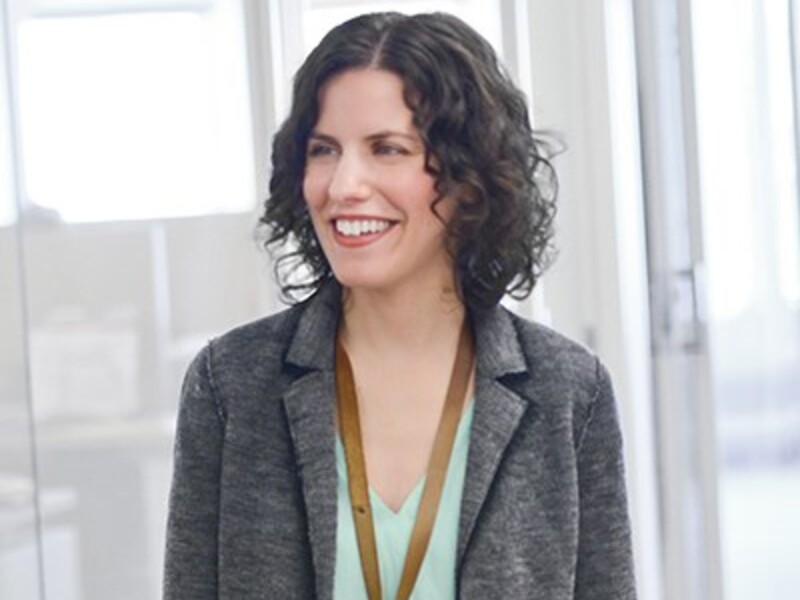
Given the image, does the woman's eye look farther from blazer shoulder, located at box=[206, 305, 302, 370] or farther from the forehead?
blazer shoulder, located at box=[206, 305, 302, 370]

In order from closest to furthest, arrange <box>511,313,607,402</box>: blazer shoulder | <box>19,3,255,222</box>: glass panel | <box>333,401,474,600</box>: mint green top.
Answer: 1. <box>333,401,474,600</box>: mint green top
2. <box>511,313,607,402</box>: blazer shoulder
3. <box>19,3,255,222</box>: glass panel

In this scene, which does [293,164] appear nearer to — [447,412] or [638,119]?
[447,412]

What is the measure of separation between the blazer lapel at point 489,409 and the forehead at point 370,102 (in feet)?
0.76

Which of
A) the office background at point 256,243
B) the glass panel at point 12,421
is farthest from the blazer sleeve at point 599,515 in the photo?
the glass panel at point 12,421

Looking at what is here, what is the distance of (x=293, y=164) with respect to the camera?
1422 mm

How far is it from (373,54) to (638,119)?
4.62 ft

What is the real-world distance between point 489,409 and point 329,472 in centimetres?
17

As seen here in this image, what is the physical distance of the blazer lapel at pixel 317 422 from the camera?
1312 mm

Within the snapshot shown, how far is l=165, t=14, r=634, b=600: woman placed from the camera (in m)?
1.33

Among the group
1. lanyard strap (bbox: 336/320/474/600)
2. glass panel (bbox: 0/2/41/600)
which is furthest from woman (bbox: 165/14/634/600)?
glass panel (bbox: 0/2/41/600)

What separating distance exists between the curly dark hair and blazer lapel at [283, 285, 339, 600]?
7 centimetres

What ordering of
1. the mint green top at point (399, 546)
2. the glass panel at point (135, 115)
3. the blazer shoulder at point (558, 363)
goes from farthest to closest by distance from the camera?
the glass panel at point (135, 115)
the blazer shoulder at point (558, 363)
the mint green top at point (399, 546)

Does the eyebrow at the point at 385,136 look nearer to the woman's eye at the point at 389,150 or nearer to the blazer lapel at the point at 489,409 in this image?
the woman's eye at the point at 389,150

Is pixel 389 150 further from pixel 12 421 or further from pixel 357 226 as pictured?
pixel 12 421
